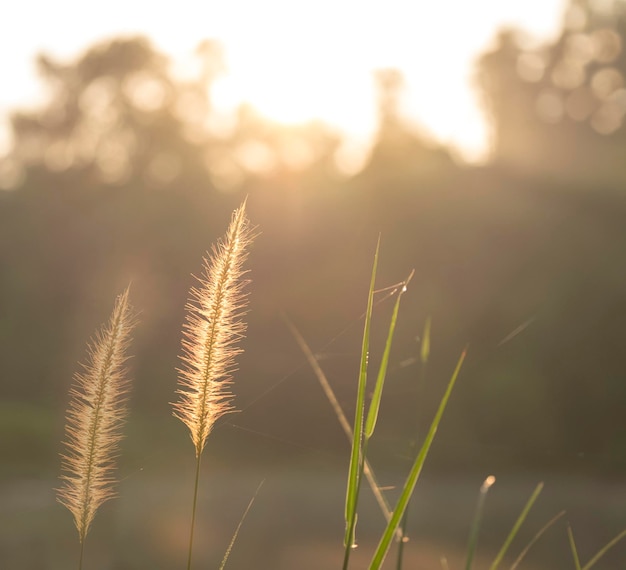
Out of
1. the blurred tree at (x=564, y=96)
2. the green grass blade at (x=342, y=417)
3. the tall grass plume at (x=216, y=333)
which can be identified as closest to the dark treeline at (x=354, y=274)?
the blurred tree at (x=564, y=96)

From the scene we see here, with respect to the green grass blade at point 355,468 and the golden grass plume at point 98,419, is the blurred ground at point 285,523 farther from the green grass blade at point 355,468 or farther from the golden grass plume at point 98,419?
the green grass blade at point 355,468

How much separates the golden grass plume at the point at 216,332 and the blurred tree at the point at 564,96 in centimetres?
1306

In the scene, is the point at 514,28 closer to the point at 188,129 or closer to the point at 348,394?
the point at 188,129

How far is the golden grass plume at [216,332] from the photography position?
1.16m

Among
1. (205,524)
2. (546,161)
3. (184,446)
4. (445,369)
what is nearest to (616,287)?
(445,369)

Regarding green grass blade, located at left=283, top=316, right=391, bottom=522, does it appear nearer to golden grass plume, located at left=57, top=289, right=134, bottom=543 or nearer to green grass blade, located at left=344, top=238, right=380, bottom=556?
green grass blade, located at left=344, top=238, right=380, bottom=556

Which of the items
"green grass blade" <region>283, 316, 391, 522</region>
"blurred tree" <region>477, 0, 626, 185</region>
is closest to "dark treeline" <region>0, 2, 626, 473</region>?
"blurred tree" <region>477, 0, 626, 185</region>

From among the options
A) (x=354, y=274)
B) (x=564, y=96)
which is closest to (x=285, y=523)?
(x=354, y=274)

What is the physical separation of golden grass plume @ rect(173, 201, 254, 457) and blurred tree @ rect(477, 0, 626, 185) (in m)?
13.1

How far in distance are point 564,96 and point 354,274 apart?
8.55 meters

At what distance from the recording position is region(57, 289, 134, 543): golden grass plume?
3.80ft

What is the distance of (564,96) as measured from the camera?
60.6 feet

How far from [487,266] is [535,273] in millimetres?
705

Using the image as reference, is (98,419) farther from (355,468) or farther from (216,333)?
(355,468)
